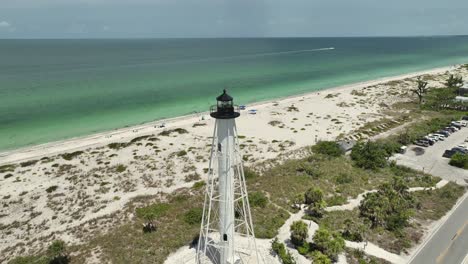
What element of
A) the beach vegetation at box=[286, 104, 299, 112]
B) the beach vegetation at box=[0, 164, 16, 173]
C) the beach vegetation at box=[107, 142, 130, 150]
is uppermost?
the beach vegetation at box=[286, 104, 299, 112]

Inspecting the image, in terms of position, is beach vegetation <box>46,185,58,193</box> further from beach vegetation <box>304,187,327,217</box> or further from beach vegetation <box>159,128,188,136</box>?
beach vegetation <box>304,187,327,217</box>

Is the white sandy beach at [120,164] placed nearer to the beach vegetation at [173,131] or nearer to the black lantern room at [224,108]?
the beach vegetation at [173,131]

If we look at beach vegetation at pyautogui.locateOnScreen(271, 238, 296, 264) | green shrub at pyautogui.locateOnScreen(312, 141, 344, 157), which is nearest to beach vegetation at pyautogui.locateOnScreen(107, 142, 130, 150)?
green shrub at pyautogui.locateOnScreen(312, 141, 344, 157)

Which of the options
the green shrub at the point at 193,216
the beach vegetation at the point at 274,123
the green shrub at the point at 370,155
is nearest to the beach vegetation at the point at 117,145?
the green shrub at the point at 193,216

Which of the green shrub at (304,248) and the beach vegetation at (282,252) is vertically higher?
the beach vegetation at (282,252)

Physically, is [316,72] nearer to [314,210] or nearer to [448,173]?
[448,173]

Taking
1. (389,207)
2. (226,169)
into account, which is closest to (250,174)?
(389,207)
